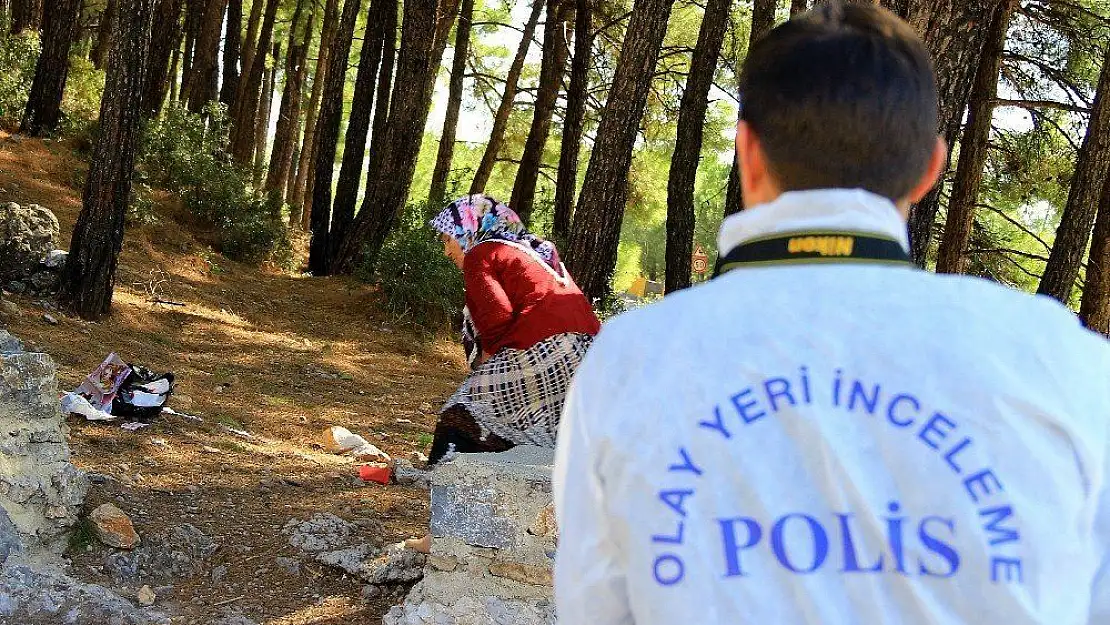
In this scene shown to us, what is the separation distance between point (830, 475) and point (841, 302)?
170 mm

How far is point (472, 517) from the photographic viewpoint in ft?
12.2

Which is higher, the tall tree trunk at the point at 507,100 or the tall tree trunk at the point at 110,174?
the tall tree trunk at the point at 507,100

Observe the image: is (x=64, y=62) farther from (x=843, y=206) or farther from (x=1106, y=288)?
(x=843, y=206)

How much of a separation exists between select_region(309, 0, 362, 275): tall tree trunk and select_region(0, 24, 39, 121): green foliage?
12.4 ft

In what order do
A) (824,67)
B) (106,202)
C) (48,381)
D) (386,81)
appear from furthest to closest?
(386,81) < (106,202) < (48,381) < (824,67)

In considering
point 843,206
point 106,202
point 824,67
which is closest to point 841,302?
point 843,206

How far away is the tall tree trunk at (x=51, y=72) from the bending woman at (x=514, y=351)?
10.1 metres

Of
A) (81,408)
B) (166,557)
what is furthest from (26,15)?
(166,557)

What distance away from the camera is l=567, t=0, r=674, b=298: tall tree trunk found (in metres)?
7.30

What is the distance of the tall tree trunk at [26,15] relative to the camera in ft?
51.2

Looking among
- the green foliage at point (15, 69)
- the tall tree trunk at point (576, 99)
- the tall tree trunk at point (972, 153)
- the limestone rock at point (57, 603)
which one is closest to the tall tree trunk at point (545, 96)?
the tall tree trunk at point (576, 99)

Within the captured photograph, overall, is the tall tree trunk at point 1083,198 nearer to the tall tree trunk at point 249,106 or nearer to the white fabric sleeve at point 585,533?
the white fabric sleeve at point 585,533

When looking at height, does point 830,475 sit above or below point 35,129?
below

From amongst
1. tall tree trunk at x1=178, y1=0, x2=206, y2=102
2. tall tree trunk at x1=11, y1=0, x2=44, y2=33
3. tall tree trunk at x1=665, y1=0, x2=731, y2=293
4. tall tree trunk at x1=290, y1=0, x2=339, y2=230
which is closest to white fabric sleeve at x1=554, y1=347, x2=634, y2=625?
tall tree trunk at x1=665, y1=0, x2=731, y2=293
